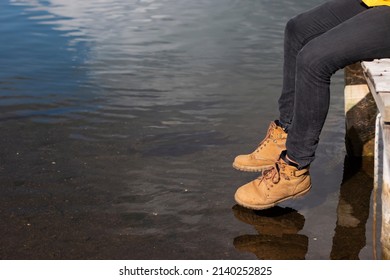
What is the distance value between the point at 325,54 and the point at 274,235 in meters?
1.01

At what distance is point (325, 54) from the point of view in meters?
3.15

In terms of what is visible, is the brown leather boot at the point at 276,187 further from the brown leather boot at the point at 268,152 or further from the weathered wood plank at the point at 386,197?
the weathered wood plank at the point at 386,197

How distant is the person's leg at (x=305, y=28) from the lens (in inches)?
141

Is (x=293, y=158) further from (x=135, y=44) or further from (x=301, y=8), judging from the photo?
(x=301, y=8)

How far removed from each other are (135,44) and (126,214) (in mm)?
4822

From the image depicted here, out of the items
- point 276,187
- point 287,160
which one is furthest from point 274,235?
point 287,160

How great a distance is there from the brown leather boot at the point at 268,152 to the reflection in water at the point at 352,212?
0.49 meters

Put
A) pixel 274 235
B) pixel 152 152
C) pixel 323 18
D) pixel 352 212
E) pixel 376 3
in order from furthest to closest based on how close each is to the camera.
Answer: pixel 152 152 < pixel 352 212 < pixel 323 18 < pixel 274 235 < pixel 376 3

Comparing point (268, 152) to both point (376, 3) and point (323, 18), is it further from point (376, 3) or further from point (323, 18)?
point (376, 3)

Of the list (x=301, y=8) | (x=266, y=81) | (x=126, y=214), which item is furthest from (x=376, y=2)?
(x=301, y=8)

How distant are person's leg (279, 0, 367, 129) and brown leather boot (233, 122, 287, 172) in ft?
0.25

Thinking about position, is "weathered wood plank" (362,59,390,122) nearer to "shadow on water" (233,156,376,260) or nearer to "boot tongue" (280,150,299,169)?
"boot tongue" (280,150,299,169)

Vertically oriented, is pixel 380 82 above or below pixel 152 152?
above

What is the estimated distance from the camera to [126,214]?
Result: 3.69 m
